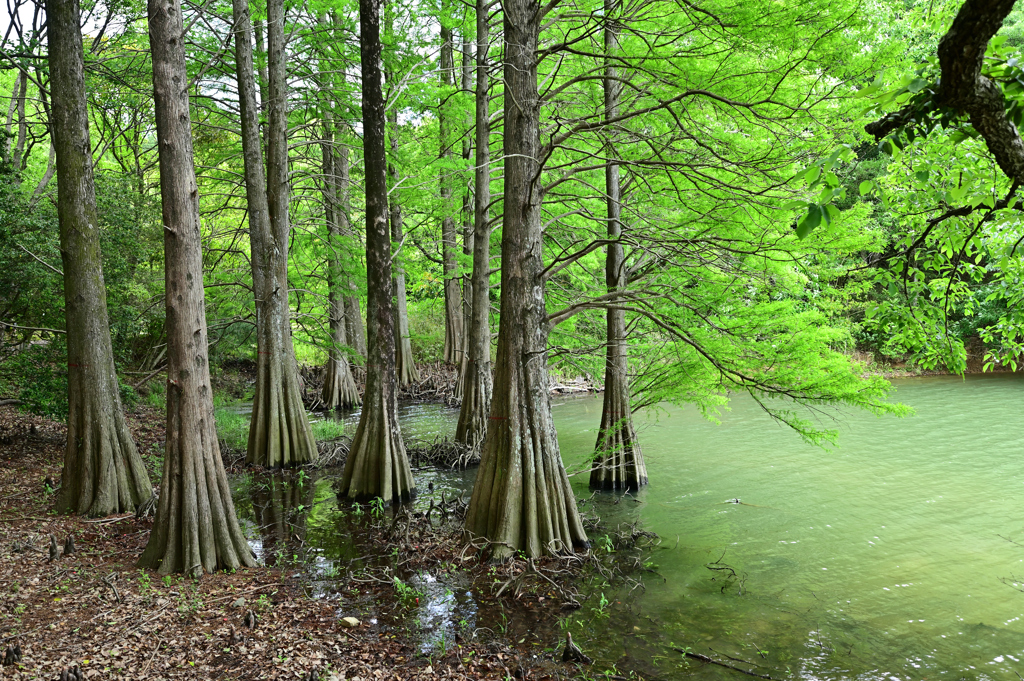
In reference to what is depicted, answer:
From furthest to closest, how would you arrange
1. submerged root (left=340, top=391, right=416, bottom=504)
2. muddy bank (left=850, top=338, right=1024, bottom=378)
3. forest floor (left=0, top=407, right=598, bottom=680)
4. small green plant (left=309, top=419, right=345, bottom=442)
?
muddy bank (left=850, top=338, right=1024, bottom=378) → small green plant (left=309, top=419, right=345, bottom=442) → submerged root (left=340, top=391, right=416, bottom=504) → forest floor (left=0, top=407, right=598, bottom=680)

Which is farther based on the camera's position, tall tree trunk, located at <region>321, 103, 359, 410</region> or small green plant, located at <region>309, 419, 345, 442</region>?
tall tree trunk, located at <region>321, 103, 359, 410</region>

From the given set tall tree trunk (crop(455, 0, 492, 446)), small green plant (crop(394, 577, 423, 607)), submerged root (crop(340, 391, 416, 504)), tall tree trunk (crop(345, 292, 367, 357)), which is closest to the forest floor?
small green plant (crop(394, 577, 423, 607))

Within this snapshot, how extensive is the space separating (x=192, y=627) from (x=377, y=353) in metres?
4.58

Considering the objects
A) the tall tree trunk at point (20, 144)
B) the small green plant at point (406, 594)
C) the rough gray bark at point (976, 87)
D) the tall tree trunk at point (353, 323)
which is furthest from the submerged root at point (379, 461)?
the tall tree trunk at point (353, 323)

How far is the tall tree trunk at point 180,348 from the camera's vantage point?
548 centimetres

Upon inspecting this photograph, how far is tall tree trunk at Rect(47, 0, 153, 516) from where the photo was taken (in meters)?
6.81

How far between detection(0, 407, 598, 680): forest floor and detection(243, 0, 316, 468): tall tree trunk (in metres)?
4.23

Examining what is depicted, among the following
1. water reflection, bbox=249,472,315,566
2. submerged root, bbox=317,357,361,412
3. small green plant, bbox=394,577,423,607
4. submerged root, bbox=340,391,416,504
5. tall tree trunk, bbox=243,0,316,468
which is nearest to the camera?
small green plant, bbox=394,577,423,607

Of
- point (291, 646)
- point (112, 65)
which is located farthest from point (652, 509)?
point (112, 65)

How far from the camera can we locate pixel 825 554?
279 inches

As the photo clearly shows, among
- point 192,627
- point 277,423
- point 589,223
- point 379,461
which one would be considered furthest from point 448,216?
point 192,627

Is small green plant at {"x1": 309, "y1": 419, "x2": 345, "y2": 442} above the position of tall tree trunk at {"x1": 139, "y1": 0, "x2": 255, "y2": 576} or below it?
below

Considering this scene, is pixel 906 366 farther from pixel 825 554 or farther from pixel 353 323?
pixel 353 323

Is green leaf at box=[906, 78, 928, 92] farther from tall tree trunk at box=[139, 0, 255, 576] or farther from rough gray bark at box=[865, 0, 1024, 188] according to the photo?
tall tree trunk at box=[139, 0, 255, 576]
